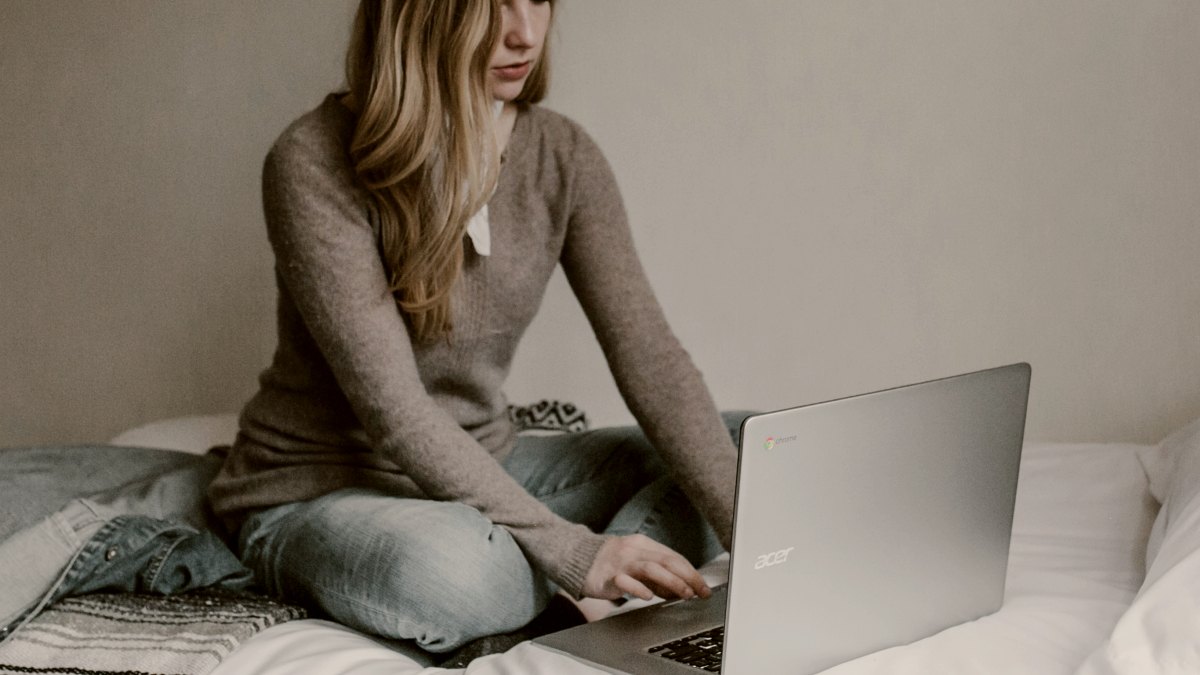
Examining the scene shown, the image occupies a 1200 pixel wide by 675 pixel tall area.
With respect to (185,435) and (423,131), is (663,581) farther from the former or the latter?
(185,435)

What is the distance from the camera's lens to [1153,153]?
5.56 feet

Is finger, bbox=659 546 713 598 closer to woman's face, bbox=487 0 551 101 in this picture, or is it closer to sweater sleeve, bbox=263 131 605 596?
sweater sleeve, bbox=263 131 605 596

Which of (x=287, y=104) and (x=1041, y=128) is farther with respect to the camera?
(x=287, y=104)

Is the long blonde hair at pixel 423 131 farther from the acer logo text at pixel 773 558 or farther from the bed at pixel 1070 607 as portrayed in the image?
the acer logo text at pixel 773 558

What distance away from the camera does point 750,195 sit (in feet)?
6.20

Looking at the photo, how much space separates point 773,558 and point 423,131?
2.03 ft

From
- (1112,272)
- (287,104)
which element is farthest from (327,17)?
(1112,272)

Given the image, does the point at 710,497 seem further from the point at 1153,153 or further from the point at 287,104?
the point at 287,104

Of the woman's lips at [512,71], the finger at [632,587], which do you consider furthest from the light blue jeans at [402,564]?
the woman's lips at [512,71]

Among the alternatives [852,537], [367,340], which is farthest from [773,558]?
[367,340]

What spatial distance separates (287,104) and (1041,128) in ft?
3.91

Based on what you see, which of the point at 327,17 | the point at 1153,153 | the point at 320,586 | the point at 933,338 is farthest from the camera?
the point at 327,17

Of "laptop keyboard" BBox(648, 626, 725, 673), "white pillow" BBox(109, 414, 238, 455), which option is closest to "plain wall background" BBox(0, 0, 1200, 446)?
"white pillow" BBox(109, 414, 238, 455)

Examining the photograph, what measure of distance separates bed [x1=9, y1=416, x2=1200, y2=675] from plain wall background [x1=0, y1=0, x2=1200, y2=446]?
381 mm
